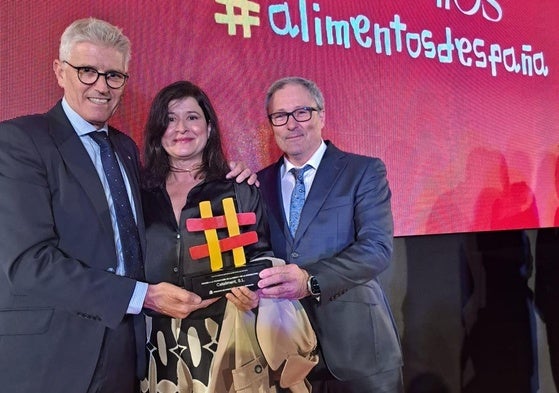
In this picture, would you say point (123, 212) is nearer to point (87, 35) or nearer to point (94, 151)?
point (94, 151)

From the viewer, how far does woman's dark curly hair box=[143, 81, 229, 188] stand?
177cm

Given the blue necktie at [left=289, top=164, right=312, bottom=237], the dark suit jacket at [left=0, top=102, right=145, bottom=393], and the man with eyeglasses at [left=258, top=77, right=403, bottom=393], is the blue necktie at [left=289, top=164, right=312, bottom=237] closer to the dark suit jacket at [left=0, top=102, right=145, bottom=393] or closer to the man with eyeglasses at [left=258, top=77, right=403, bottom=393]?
the man with eyeglasses at [left=258, top=77, right=403, bottom=393]

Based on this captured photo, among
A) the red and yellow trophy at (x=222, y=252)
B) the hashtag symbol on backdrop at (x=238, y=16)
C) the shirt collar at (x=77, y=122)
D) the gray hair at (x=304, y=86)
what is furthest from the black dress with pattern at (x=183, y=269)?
the hashtag symbol on backdrop at (x=238, y=16)

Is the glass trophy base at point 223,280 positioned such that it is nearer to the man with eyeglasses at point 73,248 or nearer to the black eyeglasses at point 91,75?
the man with eyeglasses at point 73,248

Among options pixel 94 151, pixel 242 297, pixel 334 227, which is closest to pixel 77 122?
pixel 94 151

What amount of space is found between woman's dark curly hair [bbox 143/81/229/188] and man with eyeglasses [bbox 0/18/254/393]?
0.49 ft

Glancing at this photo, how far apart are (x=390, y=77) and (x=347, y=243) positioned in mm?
912

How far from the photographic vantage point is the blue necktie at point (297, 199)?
6.71ft

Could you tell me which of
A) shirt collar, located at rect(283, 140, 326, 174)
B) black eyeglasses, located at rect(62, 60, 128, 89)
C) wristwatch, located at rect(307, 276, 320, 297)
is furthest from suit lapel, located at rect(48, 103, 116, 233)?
shirt collar, located at rect(283, 140, 326, 174)

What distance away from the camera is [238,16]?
221 cm

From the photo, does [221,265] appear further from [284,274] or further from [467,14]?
[467,14]

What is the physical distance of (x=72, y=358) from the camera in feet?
4.98

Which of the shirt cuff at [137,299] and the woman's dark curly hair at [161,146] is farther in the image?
the woman's dark curly hair at [161,146]

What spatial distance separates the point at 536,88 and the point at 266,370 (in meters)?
2.21
